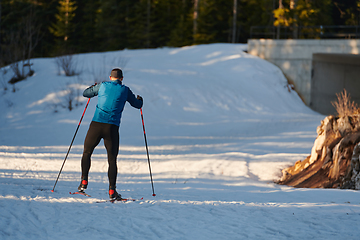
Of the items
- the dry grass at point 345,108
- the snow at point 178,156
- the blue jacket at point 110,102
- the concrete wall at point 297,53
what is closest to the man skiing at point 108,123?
the blue jacket at point 110,102

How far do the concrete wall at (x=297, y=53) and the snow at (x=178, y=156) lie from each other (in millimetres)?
810

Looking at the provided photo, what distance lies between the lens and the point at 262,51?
23.6 m

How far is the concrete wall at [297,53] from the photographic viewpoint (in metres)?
21.5

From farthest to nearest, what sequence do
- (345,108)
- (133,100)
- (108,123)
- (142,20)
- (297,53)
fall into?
(142,20) → (297,53) → (345,108) → (133,100) → (108,123)

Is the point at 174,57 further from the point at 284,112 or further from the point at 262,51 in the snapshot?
the point at 284,112

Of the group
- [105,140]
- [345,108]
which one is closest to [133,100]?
[105,140]

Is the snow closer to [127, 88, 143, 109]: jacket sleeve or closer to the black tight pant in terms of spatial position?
the black tight pant

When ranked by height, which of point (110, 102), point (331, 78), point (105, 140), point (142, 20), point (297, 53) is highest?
point (142, 20)

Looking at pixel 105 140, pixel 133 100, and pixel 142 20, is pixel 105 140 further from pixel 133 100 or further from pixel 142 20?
pixel 142 20

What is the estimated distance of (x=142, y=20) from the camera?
125 ft

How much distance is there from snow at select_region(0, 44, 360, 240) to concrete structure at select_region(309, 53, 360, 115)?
1.94 metres

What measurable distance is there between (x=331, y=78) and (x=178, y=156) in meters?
16.5

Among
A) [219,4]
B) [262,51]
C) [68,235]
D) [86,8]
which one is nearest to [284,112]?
[262,51]

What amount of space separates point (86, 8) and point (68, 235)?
3896 centimetres
